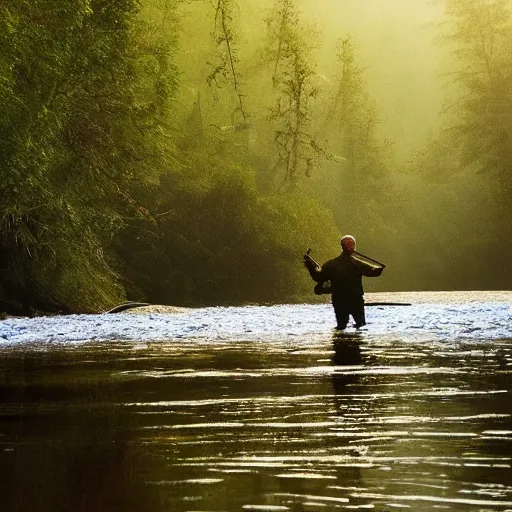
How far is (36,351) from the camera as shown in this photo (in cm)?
1535

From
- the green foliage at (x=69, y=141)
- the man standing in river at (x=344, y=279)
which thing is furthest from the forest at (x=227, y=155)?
the man standing in river at (x=344, y=279)

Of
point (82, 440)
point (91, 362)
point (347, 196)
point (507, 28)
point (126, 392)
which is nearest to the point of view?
point (82, 440)

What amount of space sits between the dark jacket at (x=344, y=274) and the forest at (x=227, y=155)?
688 cm

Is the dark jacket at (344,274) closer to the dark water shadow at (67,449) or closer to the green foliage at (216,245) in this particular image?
the dark water shadow at (67,449)

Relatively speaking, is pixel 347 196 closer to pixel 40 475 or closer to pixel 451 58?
pixel 451 58

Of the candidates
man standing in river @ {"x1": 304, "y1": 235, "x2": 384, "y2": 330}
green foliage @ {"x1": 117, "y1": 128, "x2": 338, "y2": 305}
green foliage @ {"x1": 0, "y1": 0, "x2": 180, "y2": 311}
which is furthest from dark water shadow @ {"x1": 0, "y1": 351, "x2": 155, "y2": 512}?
green foliage @ {"x1": 117, "y1": 128, "x2": 338, "y2": 305}

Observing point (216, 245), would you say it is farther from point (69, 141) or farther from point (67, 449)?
point (67, 449)

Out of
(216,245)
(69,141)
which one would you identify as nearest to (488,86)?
(216,245)

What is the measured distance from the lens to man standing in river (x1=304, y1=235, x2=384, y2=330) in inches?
773

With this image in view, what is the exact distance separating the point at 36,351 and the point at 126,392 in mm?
5951

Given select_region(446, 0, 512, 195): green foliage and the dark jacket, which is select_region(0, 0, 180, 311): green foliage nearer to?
the dark jacket

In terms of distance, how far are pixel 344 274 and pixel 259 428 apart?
12771mm

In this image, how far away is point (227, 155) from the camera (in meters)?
56.0

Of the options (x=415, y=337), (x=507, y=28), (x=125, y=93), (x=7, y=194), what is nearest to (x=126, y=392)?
(x=415, y=337)
